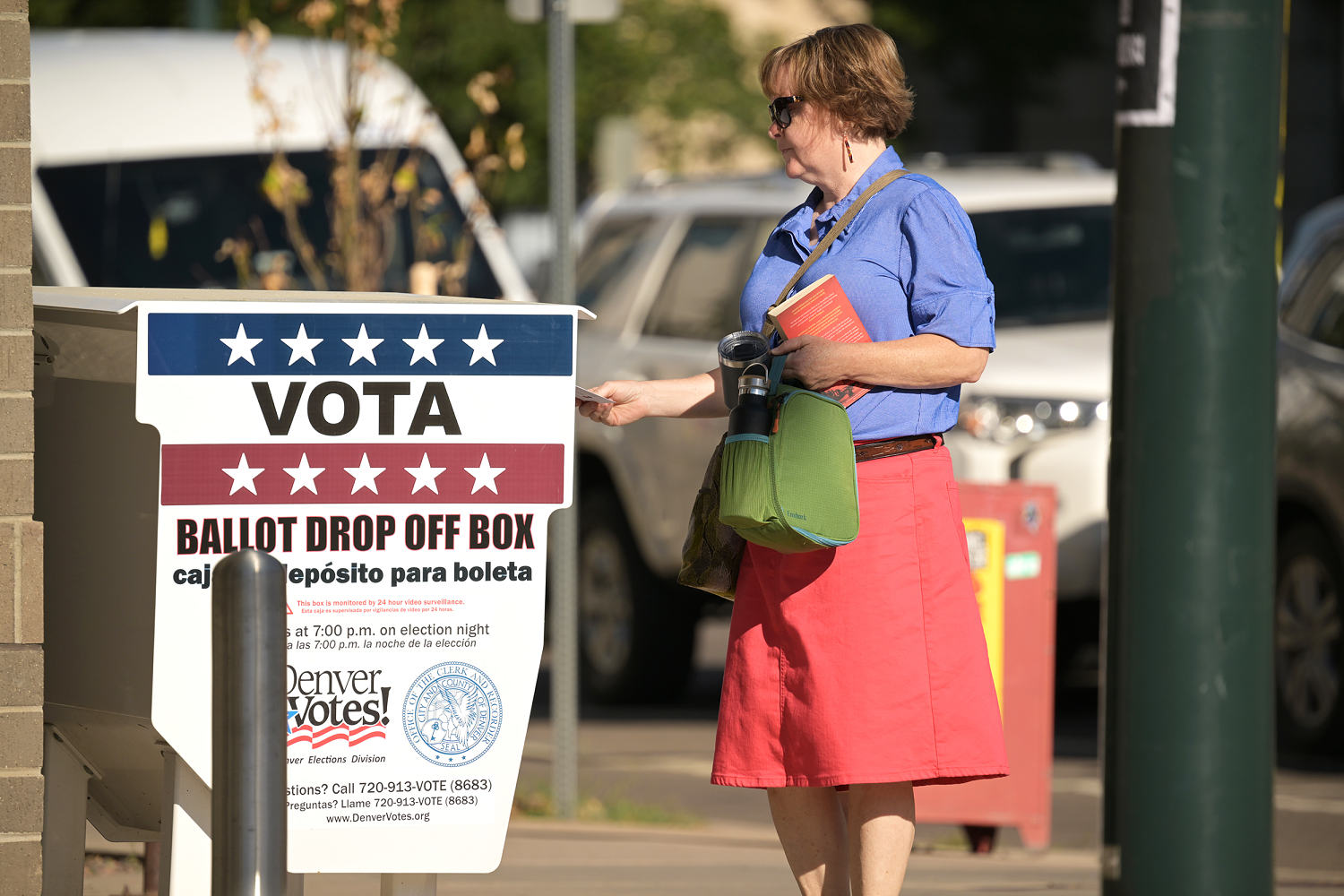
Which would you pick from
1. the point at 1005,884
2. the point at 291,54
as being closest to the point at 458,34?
the point at 291,54

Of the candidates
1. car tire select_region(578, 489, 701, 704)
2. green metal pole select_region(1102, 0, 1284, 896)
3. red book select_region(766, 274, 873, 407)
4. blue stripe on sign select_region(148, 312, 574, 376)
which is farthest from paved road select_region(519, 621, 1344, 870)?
blue stripe on sign select_region(148, 312, 574, 376)

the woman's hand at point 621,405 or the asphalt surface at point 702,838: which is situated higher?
the woman's hand at point 621,405

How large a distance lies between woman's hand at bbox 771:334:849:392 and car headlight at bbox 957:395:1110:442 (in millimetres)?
4290

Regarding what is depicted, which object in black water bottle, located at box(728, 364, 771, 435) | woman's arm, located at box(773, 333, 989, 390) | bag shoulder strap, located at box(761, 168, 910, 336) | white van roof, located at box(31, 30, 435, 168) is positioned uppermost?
white van roof, located at box(31, 30, 435, 168)

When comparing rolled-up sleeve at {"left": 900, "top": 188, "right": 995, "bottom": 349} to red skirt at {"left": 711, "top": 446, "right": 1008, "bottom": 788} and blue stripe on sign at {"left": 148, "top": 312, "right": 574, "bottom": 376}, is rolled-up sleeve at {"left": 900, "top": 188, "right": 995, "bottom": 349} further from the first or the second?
blue stripe on sign at {"left": 148, "top": 312, "right": 574, "bottom": 376}

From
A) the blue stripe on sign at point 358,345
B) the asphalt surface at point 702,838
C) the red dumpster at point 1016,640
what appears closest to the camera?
the blue stripe on sign at point 358,345

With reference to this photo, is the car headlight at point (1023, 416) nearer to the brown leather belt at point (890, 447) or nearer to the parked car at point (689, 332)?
the parked car at point (689, 332)

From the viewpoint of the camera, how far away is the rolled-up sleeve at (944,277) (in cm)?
394

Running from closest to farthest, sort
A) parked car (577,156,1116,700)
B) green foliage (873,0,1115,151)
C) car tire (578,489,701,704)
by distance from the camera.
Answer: parked car (577,156,1116,700) → car tire (578,489,701,704) → green foliage (873,0,1115,151)

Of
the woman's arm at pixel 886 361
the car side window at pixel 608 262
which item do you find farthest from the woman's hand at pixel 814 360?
the car side window at pixel 608 262

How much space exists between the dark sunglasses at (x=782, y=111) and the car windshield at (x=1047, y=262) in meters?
4.98

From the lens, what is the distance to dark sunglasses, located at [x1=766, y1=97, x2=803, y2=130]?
4.09 meters

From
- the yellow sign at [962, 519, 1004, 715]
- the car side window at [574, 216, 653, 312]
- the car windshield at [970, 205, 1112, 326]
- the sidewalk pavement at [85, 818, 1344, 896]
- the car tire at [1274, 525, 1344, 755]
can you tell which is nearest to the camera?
the sidewalk pavement at [85, 818, 1344, 896]

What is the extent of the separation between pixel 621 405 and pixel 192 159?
19.6ft
